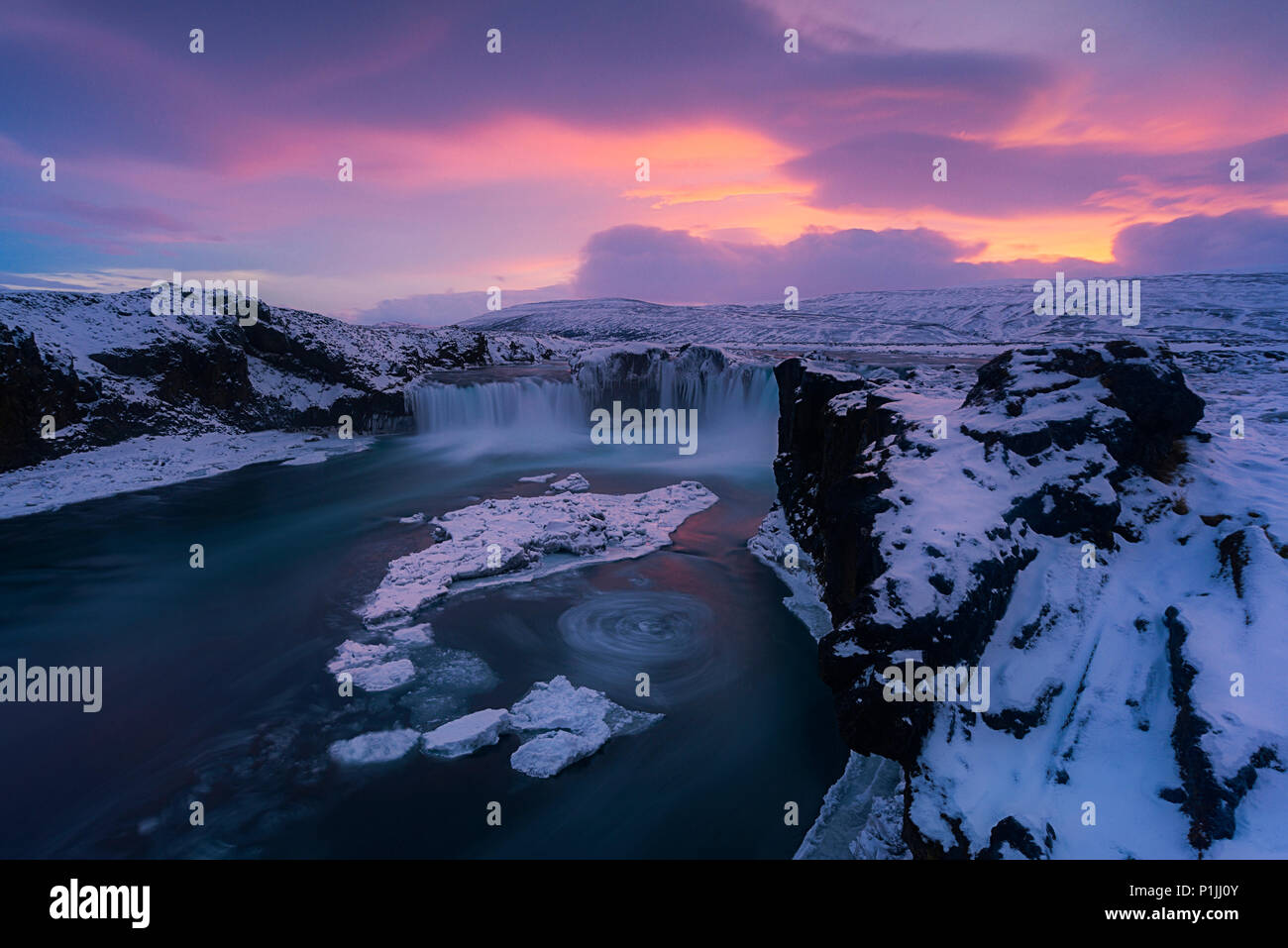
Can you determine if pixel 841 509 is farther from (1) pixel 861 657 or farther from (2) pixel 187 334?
(2) pixel 187 334

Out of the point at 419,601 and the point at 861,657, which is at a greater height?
the point at 861,657

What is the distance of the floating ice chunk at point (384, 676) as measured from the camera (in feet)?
37.2

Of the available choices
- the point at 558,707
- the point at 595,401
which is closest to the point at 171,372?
the point at 595,401

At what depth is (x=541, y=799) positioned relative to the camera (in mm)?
8789

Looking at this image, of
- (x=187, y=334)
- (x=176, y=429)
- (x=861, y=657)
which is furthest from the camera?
(x=187, y=334)

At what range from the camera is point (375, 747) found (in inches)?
381

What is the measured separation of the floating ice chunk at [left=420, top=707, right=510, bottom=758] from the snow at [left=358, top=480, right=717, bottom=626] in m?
4.72

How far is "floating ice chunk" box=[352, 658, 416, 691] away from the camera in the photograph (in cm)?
1134

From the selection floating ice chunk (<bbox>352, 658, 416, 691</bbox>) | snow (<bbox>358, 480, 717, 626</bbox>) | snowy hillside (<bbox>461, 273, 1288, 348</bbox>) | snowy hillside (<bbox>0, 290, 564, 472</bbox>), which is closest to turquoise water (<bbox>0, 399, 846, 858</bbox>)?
floating ice chunk (<bbox>352, 658, 416, 691</bbox>)

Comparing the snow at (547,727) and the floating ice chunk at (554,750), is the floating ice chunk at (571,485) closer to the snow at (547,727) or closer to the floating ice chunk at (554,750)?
the snow at (547,727)

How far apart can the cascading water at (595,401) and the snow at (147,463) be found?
5884 mm
